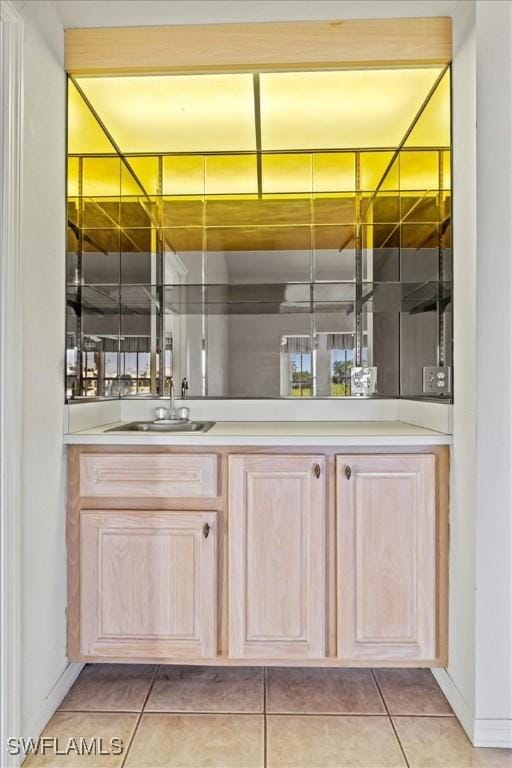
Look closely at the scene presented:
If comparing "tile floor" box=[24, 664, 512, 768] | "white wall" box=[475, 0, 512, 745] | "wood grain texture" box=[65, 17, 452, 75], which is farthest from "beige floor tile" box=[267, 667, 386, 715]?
"wood grain texture" box=[65, 17, 452, 75]

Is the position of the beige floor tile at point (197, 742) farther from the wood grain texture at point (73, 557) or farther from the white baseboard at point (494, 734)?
the white baseboard at point (494, 734)

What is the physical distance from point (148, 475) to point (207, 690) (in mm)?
798

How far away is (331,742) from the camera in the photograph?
1.65 metres

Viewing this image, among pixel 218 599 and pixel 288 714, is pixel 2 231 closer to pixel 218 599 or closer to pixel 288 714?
pixel 218 599

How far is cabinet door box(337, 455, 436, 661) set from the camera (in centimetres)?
187

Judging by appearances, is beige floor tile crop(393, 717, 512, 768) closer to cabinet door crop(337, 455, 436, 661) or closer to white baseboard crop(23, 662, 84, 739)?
cabinet door crop(337, 455, 436, 661)

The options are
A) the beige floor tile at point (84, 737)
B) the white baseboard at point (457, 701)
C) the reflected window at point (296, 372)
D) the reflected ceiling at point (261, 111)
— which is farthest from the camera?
the reflected window at point (296, 372)

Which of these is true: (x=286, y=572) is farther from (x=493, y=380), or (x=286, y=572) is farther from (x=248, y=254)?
(x=248, y=254)

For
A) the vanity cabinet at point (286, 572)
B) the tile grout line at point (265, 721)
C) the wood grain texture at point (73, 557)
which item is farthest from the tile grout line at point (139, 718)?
the tile grout line at point (265, 721)

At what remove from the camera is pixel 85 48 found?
193 cm

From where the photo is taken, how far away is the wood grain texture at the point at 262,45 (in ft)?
6.22

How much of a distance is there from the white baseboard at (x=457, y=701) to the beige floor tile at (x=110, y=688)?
105 centimetres

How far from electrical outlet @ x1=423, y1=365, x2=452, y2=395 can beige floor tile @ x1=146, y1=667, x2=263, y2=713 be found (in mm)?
1262

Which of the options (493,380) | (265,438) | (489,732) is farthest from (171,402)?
(489,732)
